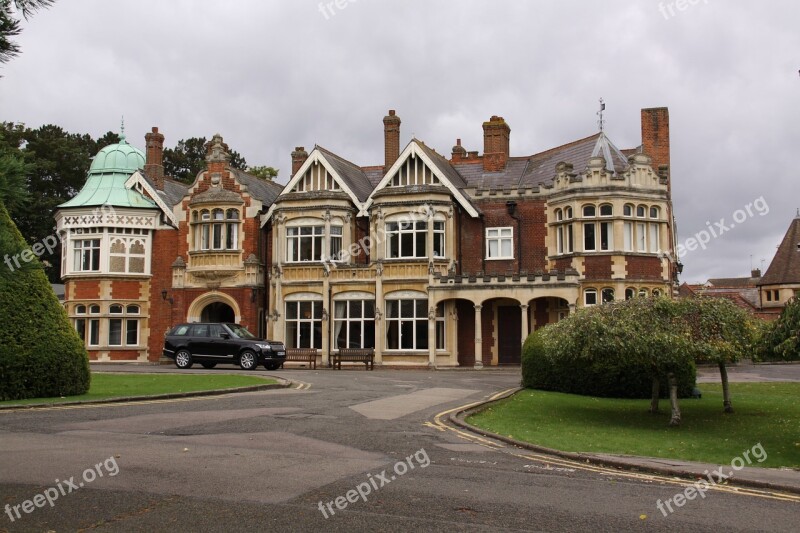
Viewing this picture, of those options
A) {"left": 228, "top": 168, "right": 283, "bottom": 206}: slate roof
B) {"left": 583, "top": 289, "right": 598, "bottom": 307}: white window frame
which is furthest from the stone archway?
{"left": 583, "top": 289, "right": 598, "bottom": 307}: white window frame

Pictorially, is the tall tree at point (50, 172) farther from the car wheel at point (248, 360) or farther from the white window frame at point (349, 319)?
the car wheel at point (248, 360)

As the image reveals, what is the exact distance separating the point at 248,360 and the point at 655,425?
19.0 m

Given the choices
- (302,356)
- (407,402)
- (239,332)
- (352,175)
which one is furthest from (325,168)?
(407,402)

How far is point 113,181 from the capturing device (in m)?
41.7

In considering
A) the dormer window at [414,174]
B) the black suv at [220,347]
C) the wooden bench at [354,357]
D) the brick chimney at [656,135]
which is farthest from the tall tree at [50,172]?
the brick chimney at [656,135]

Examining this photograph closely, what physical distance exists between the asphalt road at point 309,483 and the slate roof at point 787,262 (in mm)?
68532

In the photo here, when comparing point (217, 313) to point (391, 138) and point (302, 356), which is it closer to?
point (302, 356)

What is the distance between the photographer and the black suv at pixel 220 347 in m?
30.8

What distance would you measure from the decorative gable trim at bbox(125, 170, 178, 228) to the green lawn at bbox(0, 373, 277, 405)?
1492 centimetres

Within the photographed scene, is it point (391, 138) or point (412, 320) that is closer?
point (412, 320)

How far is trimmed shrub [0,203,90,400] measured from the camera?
17.6m

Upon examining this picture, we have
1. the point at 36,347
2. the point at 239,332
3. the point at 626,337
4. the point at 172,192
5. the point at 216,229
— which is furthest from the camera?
the point at 172,192

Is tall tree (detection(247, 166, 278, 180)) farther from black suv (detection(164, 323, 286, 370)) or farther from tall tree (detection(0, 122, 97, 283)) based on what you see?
black suv (detection(164, 323, 286, 370))

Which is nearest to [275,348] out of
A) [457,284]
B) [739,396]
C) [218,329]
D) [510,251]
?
[218,329]
